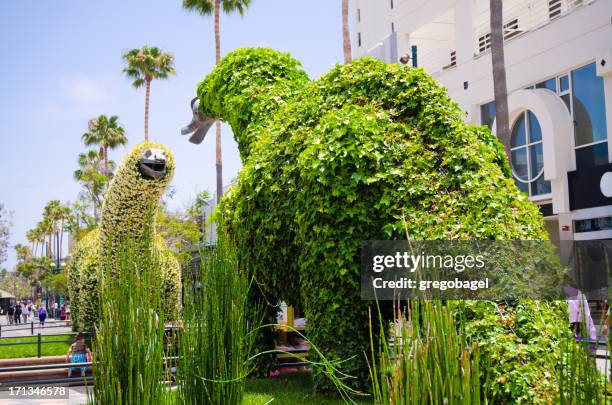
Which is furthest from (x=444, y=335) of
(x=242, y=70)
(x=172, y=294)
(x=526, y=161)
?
(x=526, y=161)

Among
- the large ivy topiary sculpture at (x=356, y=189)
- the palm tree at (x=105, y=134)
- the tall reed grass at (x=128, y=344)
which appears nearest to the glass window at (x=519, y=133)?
the large ivy topiary sculpture at (x=356, y=189)

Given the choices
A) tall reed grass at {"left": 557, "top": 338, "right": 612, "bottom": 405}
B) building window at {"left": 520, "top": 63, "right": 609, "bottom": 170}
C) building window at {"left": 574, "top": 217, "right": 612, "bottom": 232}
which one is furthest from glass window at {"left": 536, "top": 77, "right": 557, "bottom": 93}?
tall reed grass at {"left": 557, "top": 338, "right": 612, "bottom": 405}

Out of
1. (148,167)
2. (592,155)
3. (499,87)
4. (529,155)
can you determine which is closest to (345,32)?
(499,87)

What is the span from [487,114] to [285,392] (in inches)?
677

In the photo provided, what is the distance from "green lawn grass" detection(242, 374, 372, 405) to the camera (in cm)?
554

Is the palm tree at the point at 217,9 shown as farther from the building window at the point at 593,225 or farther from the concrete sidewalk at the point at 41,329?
the building window at the point at 593,225

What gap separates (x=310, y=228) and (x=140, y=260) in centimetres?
163

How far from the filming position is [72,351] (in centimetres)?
1085

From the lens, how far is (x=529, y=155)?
19609 millimetres

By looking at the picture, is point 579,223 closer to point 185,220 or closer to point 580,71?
point 580,71

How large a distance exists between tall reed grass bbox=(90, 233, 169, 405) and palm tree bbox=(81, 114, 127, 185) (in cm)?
3959

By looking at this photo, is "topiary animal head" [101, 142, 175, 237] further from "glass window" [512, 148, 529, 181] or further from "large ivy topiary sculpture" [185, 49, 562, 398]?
"glass window" [512, 148, 529, 181]

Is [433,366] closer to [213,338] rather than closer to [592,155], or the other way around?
[213,338]

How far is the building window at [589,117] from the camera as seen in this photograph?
17.2 metres
